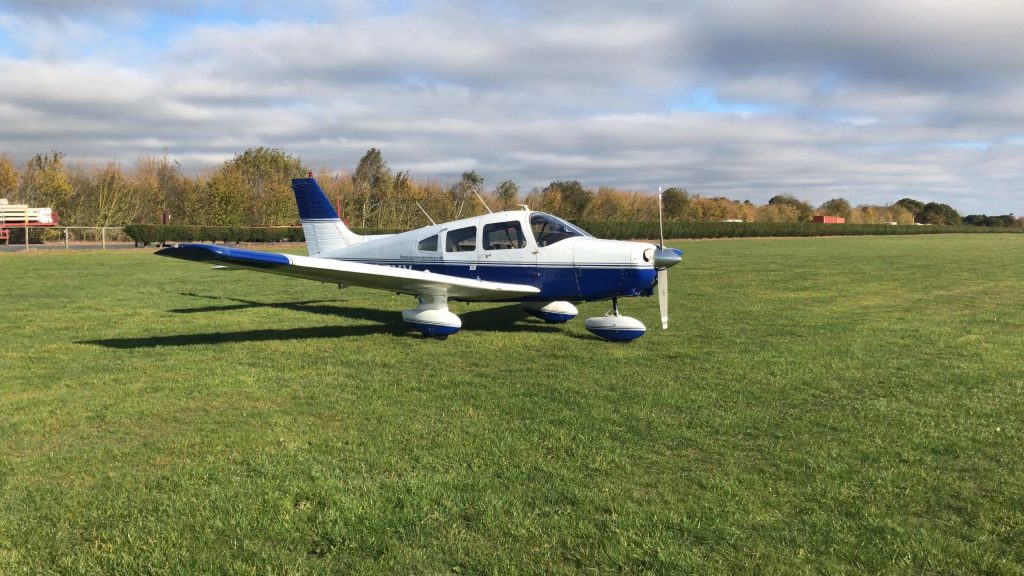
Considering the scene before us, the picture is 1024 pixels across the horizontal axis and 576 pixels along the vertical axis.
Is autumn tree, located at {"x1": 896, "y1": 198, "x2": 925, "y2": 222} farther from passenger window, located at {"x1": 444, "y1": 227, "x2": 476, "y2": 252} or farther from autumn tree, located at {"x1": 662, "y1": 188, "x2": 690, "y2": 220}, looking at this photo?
passenger window, located at {"x1": 444, "y1": 227, "x2": 476, "y2": 252}

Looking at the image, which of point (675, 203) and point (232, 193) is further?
point (675, 203)

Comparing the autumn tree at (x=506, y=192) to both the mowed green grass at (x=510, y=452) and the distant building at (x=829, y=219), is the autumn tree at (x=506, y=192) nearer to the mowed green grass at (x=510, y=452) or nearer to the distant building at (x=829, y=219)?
the mowed green grass at (x=510, y=452)

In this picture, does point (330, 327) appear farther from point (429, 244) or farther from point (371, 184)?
point (371, 184)

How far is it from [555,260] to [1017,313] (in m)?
9.81

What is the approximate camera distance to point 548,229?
10.2 metres

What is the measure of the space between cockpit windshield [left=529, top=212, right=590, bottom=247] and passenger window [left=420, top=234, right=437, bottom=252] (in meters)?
1.85

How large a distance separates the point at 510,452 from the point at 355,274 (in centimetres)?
515

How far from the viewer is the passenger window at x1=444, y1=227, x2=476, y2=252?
34.6 feet

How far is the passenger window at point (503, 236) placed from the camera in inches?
402

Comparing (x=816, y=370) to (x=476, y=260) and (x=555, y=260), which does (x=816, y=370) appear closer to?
(x=555, y=260)

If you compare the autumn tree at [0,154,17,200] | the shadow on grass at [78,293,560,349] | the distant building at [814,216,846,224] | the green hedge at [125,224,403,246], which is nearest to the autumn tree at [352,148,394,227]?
the green hedge at [125,224,403,246]

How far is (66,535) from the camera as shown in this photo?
11.2ft

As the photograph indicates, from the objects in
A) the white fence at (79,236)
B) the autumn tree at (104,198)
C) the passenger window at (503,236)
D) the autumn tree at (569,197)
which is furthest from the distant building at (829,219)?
the passenger window at (503,236)

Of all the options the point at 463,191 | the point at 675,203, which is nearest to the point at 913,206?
the point at 675,203
